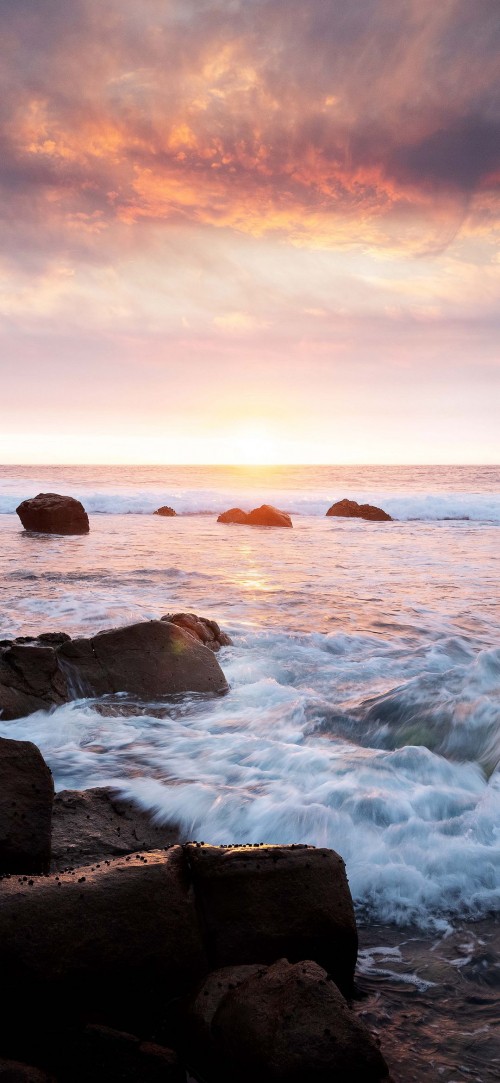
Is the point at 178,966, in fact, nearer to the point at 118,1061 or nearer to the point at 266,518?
the point at 118,1061

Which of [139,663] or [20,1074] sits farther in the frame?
[139,663]

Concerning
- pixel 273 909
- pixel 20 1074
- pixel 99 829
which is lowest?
pixel 99 829

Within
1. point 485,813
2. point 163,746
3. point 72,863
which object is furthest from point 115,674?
point 485,813

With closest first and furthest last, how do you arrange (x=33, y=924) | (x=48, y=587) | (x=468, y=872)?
(x=33, y=924), (x=468, y=872), (x=48, y=587)

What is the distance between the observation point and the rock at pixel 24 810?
2.91m

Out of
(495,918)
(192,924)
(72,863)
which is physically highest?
(192,924)

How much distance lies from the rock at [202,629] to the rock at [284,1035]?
18.0ft

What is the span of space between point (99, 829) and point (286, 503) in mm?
35734

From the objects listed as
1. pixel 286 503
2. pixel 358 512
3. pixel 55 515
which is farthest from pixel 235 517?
pixel 286 503

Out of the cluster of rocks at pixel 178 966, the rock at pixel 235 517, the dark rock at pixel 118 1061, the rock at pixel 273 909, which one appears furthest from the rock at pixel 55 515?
the dark rock at pixel 118 1061

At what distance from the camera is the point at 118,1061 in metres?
2.17

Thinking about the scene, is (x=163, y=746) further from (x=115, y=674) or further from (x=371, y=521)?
(x=371, y=521)

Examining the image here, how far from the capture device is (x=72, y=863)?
3340mm

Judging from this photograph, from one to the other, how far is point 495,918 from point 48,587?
9.75 meters
